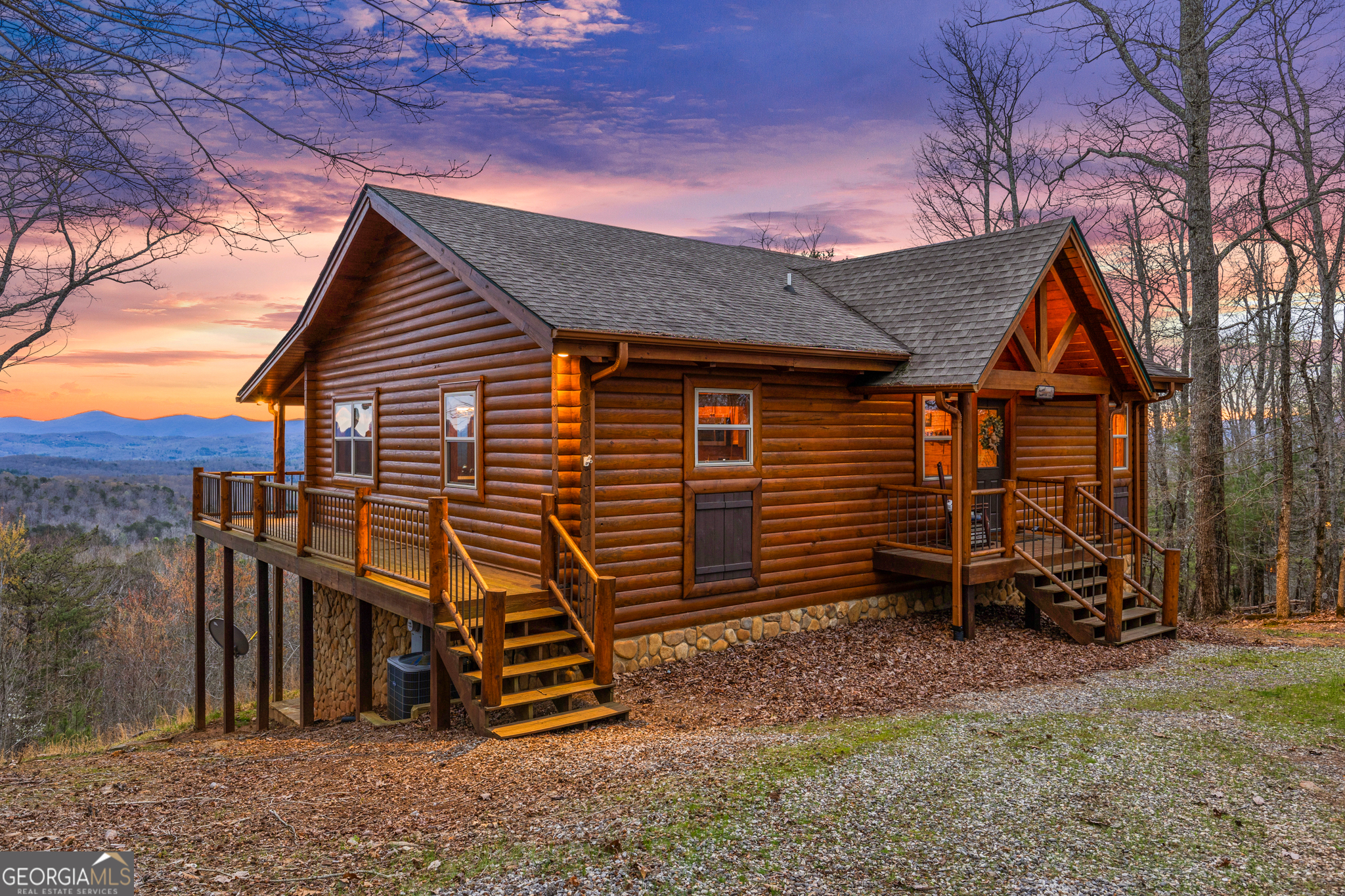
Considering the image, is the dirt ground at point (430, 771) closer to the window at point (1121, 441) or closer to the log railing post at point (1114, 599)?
the log railing post at point (1114, 599)

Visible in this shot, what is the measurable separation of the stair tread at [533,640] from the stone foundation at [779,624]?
52 centimetres

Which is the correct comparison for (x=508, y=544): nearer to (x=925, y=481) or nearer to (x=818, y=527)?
(x=818, y=527)

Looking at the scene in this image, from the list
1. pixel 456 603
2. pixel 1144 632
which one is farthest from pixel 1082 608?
pixel 456 603

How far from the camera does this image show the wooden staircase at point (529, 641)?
7.28 meters

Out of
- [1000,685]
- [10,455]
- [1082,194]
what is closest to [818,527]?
[1000,685]

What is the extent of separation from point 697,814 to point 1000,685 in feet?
17.2

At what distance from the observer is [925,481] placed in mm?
12516

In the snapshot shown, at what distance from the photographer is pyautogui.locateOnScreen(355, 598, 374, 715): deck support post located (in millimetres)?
10055

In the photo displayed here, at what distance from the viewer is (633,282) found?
439 inches

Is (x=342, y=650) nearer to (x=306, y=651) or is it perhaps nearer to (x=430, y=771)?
(x=306, y=651)

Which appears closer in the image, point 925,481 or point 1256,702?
point 1256,702

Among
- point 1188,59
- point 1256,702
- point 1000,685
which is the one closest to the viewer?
point 1256,702

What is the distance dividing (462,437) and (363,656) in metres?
3.08

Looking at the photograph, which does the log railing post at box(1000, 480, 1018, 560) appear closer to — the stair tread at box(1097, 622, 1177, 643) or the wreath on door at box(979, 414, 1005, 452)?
the stair tread at box(1097, 622, 1177, 643)
